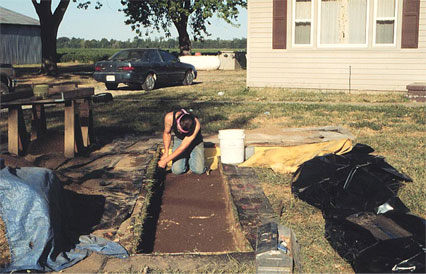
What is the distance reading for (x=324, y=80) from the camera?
639 inches

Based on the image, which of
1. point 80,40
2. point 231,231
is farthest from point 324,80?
point 80,40

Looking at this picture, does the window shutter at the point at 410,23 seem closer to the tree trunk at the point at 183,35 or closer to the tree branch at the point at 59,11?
the tree branch at the point at 59,11

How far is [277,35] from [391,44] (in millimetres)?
3312

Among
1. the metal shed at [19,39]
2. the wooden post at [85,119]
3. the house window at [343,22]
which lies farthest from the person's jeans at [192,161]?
the metal shed at [19,39]

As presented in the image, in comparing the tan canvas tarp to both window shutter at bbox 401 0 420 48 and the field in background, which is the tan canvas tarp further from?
window shutter at bbox 401 0 420 48

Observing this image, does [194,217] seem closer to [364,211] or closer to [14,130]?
[364,211]

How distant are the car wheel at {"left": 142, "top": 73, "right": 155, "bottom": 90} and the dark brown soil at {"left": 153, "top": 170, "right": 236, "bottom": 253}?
1109 centimetres

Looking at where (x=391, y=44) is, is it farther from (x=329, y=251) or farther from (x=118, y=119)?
(x=329, y=251)

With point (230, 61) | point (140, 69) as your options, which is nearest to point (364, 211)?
point (140, 69)

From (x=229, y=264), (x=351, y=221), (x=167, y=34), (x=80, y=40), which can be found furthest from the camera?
(x=80, y=40)

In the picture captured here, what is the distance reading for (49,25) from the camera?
980 inches

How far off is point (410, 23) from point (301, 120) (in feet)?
20.6

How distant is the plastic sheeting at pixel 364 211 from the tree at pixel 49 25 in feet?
69.0

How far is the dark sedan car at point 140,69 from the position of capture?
17828 mm
